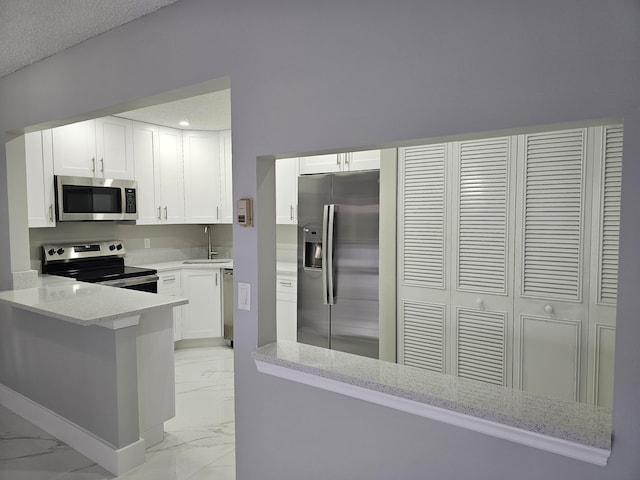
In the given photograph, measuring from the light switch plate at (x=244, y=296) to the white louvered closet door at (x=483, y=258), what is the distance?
1.65 meters

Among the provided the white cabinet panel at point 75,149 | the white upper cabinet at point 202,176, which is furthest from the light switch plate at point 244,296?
the white upper cabinet at point 202,176

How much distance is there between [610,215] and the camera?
237 cm

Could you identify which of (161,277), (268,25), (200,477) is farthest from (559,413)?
(161,277)

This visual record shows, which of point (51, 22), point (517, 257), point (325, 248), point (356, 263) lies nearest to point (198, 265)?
point (325, 248)

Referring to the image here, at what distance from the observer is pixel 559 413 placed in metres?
1.20

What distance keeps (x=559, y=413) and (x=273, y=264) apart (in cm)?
114

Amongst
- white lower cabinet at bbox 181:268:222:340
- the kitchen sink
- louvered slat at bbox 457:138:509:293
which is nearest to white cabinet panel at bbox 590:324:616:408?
louvered slat at bbox 457:138:509:293

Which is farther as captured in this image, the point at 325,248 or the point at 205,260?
the point at 205,260

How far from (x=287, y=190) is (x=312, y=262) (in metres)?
0.80

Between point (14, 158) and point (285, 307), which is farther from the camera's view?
point (285, 307)

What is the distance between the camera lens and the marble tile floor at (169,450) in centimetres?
243

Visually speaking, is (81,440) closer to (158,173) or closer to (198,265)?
(198,265)

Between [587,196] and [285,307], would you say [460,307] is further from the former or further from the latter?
[285,307]

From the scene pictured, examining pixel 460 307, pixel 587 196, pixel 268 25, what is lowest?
pixel 460 307
